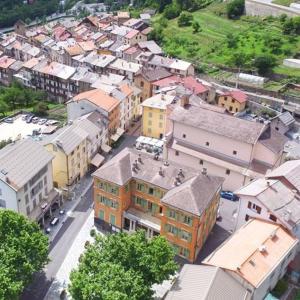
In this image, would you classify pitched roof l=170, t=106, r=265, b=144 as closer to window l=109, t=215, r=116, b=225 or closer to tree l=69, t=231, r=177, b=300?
window l=109, t=215, r=116, b=225

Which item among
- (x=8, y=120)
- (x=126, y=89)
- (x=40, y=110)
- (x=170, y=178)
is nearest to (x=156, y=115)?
(x=126, y=89)

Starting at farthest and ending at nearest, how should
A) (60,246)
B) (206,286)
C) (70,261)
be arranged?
(60,246), (70,261), (206,286)

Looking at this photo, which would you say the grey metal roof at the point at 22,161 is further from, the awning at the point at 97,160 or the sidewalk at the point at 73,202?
the awning at the point at 97,160

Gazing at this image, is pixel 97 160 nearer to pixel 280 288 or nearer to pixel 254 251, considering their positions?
pixel 254 251

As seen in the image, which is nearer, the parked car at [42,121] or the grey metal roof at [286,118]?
the grey metal roof at [286,118]

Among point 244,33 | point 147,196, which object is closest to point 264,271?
point 147,196

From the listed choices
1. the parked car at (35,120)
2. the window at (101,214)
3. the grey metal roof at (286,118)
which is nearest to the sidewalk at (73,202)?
the window at (101,214)

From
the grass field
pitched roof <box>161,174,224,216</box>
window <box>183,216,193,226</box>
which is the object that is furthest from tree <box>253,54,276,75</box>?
window <box>183,216,193,226</box>
